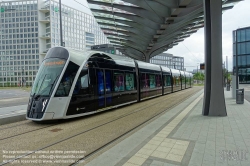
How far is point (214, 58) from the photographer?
8.52 metres

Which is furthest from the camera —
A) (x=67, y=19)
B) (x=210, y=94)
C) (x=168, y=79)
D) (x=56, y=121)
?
(x=67, y=19)

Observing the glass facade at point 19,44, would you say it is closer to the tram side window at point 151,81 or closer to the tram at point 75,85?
the tram side window at point 151,81

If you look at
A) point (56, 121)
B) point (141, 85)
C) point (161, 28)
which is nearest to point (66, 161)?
point (56, 121)

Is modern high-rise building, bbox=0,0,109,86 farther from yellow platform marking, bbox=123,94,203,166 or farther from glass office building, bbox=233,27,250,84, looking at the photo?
yellow platform marking, bbox=123,94,203,166

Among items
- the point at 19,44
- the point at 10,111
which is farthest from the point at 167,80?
the point at 19,44

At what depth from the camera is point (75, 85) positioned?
26.2 feet

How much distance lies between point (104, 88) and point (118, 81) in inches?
60.5

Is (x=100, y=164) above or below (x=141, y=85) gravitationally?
below

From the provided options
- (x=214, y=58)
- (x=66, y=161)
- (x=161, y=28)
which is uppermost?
(x=161, y=28)

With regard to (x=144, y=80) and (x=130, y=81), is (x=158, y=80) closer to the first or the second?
(x=144, y=80)

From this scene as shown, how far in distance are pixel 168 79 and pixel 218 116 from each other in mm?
13657

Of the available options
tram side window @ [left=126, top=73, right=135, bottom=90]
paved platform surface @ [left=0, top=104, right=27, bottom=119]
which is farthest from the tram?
paved platform surface @ [left=0, top=104, right=27, bottom=119]

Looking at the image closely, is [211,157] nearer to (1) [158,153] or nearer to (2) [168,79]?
(1) [158,153]

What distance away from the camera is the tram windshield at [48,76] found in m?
7.62
